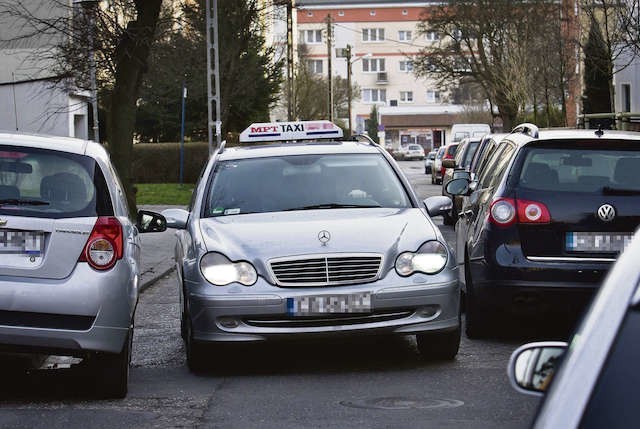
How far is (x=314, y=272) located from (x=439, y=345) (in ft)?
3.52

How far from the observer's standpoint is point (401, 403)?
7559 mm

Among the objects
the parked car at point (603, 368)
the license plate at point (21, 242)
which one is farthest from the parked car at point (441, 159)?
the parked car at point (603, 368)

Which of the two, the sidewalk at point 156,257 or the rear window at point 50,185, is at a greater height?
the rear window at point 50,185

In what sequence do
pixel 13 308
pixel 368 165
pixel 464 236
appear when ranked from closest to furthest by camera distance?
pixel 13 308 < pixel 368 165 < pixel 464 236

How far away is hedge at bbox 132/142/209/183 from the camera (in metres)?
49.7

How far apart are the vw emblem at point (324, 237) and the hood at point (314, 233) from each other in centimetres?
1

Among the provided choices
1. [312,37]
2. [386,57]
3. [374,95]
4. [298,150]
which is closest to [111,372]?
[298,150]

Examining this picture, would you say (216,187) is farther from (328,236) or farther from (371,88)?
(371,88)

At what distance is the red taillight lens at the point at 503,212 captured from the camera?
31.4ft

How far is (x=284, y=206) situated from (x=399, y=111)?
404ft

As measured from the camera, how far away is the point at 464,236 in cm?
1104

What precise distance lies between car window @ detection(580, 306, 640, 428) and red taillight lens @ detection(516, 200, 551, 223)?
23.4 ft

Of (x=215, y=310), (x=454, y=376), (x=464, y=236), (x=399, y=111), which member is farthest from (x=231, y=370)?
(x=399, y=111)

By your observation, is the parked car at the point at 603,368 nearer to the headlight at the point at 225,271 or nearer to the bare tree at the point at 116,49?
the headlight at the point at 225,271
